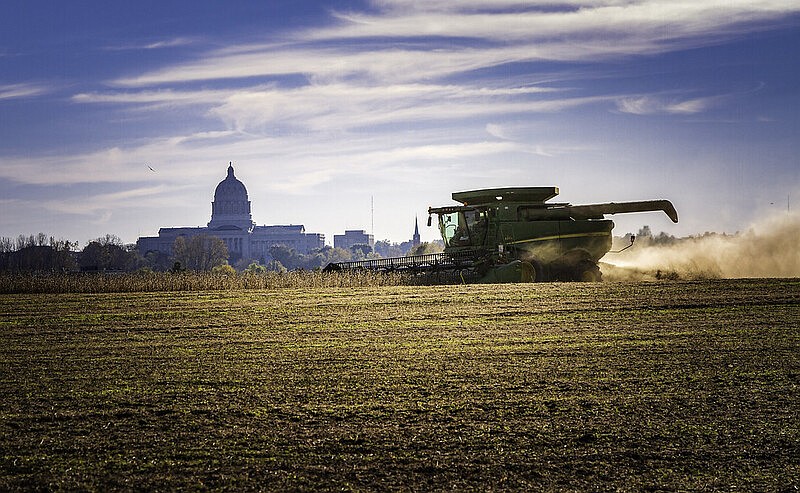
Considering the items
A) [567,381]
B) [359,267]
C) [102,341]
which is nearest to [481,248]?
[359,267]

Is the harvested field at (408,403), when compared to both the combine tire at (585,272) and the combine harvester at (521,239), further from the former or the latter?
the combine tire at (585,272)

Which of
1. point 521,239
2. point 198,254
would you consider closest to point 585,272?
point 521,239

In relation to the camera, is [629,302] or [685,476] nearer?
[685,476]

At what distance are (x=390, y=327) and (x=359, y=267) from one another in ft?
56.3

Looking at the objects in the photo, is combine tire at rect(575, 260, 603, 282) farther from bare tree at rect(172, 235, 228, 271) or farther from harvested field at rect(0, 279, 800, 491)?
bare tree at rect(172, 235, 228, 271)

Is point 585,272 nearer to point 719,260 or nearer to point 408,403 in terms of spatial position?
point 719,260

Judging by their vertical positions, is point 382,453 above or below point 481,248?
below

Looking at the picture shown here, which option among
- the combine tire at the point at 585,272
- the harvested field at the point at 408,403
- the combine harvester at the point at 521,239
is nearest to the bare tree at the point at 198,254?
the combine harvester at the point at 521,239

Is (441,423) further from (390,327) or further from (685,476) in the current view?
(390,327)

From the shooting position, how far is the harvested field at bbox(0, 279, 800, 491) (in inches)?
294

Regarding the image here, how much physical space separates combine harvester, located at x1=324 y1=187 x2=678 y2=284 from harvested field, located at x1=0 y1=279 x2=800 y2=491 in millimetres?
13722

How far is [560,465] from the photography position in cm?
757

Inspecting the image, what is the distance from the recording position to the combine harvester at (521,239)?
1283 inches

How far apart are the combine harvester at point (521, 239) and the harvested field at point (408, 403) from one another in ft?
45.0
